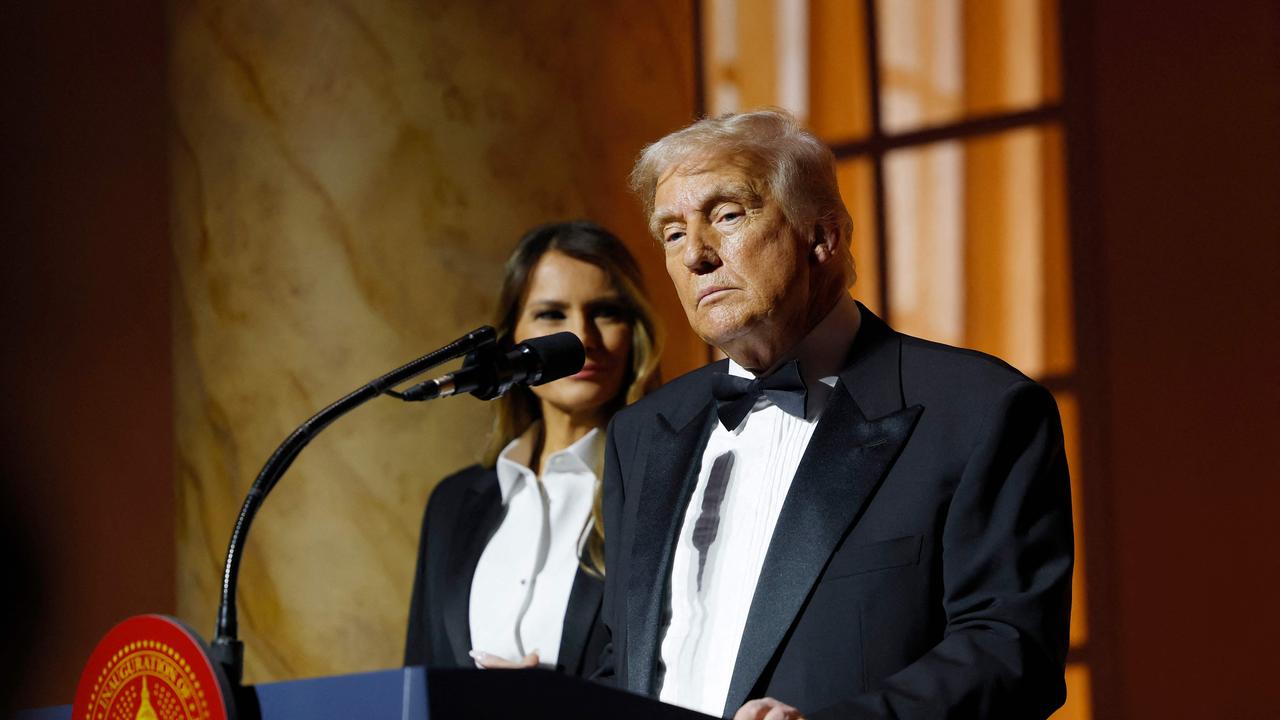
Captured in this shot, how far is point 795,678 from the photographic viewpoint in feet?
5.82

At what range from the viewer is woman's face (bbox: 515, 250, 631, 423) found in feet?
9.71

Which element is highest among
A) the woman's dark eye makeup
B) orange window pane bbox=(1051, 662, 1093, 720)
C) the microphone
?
the microphone

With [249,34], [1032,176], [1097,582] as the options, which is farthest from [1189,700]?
[249,34]

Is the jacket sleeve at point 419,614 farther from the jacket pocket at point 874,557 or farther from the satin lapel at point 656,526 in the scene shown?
the jacket pocket at point 874,557

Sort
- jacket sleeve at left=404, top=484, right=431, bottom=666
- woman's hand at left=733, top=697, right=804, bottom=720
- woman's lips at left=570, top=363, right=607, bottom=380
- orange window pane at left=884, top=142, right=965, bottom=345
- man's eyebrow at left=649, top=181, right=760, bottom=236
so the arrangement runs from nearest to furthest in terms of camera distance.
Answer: woman's hand at left=733, top=697, right=804, bottom=720 < man's eyebrow at left=649, top=181, right=760, bottom=236 < woman's lips at left=570, top=363, right=607, bottom=380 < jacket sleeve at left=404, top=484, right=431, bottom=666 < orange window pane at left=884, top=142, right=965, bottom=345

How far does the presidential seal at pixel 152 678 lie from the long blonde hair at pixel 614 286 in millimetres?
1586

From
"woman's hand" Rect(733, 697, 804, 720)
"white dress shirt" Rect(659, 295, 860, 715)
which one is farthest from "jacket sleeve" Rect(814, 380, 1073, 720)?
"white dress shirt" Rect(659, 295, 860, 715)

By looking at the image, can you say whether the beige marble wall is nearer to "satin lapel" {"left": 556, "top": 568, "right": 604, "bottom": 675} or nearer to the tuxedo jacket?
"satin lapel" {"left": 556, "top": 568, "right": 604, "bottom": 675}

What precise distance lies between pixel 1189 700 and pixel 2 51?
11.4ft

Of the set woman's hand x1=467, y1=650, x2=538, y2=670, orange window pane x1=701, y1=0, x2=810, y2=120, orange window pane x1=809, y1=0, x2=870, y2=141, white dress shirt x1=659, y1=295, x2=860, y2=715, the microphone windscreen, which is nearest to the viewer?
the microphone windscreen

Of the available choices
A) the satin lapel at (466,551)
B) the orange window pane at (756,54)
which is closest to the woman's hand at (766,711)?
the satin lapel at (466,551)

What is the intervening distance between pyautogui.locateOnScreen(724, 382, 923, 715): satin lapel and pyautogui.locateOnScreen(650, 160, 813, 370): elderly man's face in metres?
0.20

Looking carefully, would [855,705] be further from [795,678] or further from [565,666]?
[565,666]

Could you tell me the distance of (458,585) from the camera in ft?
9.64
